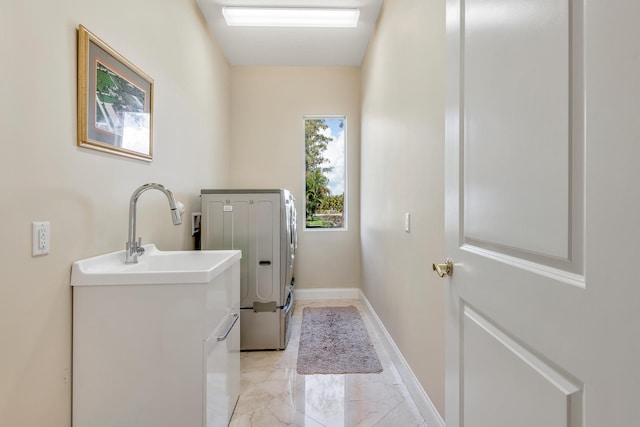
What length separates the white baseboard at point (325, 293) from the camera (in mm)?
3850

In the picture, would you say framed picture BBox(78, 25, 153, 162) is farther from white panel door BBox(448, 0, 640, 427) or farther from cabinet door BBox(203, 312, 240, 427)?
white panel door BBox(448, 0, 640, 427)

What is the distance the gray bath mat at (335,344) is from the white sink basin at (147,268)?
3.66ft

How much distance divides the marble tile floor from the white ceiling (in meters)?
2.88

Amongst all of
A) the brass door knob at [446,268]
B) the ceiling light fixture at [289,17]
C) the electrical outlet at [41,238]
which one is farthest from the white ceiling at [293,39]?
the brass door knob at [446,268]

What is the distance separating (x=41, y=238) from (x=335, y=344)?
2130 millimetres

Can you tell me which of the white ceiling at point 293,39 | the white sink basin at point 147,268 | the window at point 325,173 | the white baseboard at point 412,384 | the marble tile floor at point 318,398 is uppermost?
the white ceiling at point 293,39

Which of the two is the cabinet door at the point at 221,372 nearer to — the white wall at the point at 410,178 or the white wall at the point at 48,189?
the white wall at the point at 48,189

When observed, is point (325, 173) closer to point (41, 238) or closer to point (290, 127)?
point (290, 127)

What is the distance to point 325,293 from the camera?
387 centimetres

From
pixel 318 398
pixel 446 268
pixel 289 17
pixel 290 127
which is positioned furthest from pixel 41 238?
pixel 290 127

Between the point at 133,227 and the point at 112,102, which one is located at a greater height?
the point at 112,102

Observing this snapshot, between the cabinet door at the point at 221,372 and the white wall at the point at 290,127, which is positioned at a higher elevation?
the white wall at the point at 290,127

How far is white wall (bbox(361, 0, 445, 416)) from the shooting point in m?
1.53

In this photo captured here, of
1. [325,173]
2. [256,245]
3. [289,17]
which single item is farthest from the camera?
[325,173]
